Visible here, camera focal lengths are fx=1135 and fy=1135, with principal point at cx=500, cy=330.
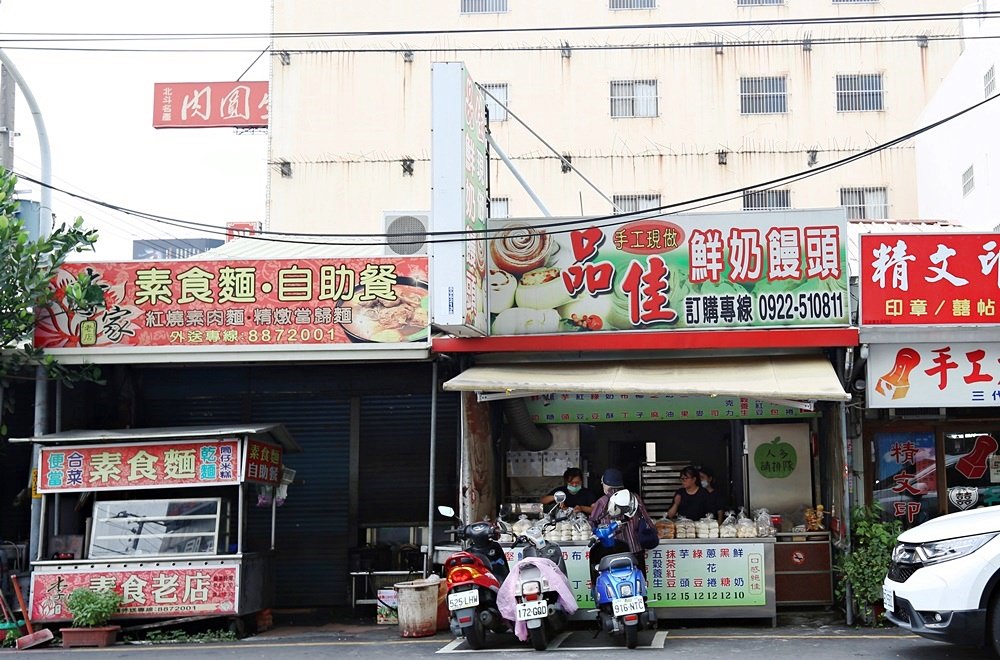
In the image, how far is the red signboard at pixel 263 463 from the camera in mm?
13164

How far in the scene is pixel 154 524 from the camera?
13430 millimetres

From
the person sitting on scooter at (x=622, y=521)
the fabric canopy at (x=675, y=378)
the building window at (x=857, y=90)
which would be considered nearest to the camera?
the person sitting on scooter at (x=622, y=521)

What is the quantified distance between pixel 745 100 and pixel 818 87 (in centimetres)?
203

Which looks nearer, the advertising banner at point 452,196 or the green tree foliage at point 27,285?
the advertising banner at point 452,196

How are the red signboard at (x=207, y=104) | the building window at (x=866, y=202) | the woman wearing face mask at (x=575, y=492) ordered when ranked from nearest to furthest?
the woman wearing face mask at (x=575, y=492) → the building window at (x=866, y=202) → the red signboard at (x=207, y=104)

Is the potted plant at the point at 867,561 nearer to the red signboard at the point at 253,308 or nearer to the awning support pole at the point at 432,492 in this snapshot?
the awning support pole at the point at 432,492

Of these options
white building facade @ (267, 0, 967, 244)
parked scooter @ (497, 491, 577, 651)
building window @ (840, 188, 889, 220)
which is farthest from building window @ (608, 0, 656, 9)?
parked scooter @ (497, 491, 577, 651)

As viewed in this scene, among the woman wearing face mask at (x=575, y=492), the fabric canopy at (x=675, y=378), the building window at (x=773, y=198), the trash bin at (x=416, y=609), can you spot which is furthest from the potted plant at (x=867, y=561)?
the building window at (x=773, y=198)

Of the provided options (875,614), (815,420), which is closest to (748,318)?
(815,420)

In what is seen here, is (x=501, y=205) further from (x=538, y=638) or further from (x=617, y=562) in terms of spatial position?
(x=538, y=638)

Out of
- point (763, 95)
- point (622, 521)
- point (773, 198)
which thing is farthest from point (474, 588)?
point (763, 95)

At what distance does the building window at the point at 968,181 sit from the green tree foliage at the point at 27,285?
17.0m

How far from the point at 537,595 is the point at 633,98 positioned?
895 inches

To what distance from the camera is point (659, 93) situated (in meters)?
31.4
